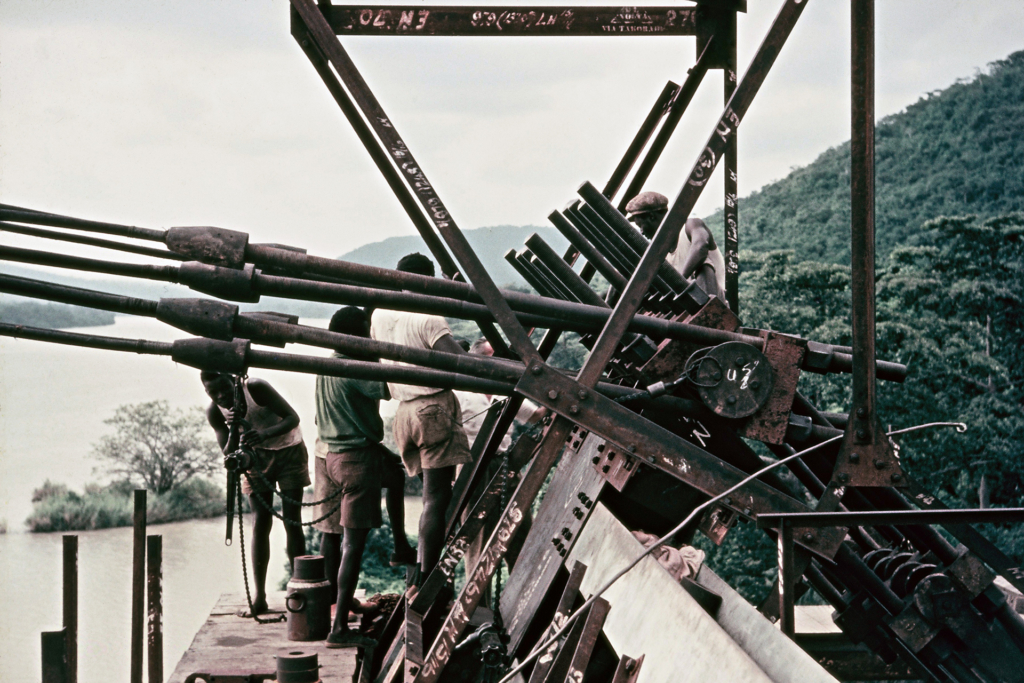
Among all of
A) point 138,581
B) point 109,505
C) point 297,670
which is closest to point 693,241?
point 297,670

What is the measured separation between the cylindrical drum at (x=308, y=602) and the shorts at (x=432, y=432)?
123 centimetres

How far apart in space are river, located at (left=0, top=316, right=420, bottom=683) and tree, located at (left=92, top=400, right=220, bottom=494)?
34 centimetres

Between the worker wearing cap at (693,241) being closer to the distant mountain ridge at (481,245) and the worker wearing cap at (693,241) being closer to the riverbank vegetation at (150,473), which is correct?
the distant mountain ridge at (481,245)

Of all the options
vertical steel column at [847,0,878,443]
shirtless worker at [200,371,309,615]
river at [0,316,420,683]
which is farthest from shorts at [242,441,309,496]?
river at [0,316,420,683]

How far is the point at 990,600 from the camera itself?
4.73 m

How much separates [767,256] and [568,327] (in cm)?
2820

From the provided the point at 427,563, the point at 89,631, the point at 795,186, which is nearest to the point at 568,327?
the point at 427,563

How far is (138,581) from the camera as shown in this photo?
728 cm

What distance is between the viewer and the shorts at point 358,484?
244 inches

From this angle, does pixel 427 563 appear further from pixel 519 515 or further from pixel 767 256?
pixel 767 256

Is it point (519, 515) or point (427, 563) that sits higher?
point (519, 515)

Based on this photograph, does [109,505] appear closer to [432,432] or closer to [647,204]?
[432,432]

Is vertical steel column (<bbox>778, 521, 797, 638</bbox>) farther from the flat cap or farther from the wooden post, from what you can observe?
the wooden post

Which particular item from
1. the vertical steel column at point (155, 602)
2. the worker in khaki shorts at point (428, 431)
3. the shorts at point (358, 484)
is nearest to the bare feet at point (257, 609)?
the vertical steel column at point (155, 602)
